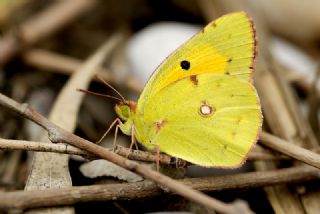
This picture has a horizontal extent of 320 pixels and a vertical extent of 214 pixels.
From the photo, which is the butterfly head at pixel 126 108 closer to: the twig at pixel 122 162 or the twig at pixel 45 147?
the twig at pixel 45 147

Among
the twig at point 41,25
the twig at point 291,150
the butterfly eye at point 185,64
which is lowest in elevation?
the twig at point 291,150

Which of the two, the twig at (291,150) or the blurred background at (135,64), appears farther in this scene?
the blurred background at (135,64)

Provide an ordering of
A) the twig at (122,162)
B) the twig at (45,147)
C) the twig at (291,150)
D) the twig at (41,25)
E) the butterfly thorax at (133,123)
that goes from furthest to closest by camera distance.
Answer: the twig at (41,25)
the butterfly thorax at (133,123)
the twig at (291,150)
the twig at (45,147)
the twig at (122,162)

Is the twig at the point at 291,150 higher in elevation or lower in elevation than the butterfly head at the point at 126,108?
lower

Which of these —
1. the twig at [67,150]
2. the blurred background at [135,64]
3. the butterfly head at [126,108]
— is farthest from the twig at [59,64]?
the twig at [67,150]

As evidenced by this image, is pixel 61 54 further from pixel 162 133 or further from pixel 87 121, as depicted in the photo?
pixel 162 133

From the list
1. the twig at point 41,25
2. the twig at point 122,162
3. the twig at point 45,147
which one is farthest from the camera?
the twig at point 41,25

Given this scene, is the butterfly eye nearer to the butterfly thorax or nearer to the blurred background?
Answer: the butterfly thorax

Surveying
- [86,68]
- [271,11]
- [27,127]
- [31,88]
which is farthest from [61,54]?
[271,11]

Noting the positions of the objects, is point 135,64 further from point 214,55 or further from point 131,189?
point 131,189
